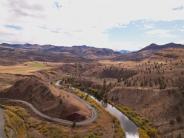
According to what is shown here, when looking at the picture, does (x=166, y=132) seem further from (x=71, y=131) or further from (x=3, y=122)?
(x=3, y=122)

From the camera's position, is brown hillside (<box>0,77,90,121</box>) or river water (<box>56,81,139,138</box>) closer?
river water (<box>56,81,139,138</box>)

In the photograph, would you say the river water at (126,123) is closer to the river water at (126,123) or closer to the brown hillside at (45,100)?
the river water at (126,123)

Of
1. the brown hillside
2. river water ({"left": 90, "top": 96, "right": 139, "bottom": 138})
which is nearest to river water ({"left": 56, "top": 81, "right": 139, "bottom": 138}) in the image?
river water ({"left": 90, "top": 96, "right": 139, "bottom": 138})

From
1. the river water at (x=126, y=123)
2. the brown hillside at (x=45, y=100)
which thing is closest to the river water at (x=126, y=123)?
the river water at (x=126, y=123)

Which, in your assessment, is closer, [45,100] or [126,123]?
[126,123]

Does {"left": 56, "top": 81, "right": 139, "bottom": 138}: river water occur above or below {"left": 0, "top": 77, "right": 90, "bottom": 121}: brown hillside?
below

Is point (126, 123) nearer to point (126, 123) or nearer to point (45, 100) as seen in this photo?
point (126, 123)

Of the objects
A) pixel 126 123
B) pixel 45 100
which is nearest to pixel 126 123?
pixel 126 123

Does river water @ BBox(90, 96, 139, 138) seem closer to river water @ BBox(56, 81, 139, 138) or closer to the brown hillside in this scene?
river water @ BBox(56, 81, 139, 138)

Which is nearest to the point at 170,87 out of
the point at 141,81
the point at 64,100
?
the point at 141,81

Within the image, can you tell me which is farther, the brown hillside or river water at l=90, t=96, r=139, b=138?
the brown hillside

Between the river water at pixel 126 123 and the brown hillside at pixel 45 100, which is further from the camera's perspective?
the brown hillside at pixel 45 100
